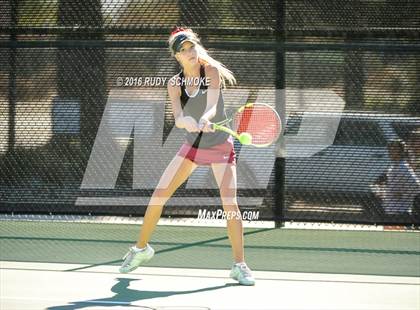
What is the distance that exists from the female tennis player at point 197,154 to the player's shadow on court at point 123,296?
0.15 meters

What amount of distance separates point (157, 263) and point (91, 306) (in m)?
1.60

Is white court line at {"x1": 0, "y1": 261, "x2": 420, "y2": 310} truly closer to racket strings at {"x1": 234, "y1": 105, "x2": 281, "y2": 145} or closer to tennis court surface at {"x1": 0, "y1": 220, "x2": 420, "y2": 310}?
tennis court surface at {"x1": 0, "y1": 220, "x2": 420, "y2": 310}

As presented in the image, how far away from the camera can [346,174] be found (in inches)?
320

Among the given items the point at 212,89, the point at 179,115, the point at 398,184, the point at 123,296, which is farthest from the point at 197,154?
the point at 398,184

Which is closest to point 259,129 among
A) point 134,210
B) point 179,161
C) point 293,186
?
point 179,161

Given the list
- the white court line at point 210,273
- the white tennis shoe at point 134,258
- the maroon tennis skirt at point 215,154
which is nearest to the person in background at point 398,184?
the white court line at point 210,273

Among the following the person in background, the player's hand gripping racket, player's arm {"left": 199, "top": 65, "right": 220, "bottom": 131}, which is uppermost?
the person in background

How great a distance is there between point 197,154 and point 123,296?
1.20 meters

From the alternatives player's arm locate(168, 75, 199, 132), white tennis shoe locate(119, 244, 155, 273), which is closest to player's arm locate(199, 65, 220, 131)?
player's arm locate(168, 75, 199, 132)

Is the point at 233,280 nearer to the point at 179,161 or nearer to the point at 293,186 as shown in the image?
the point at 179,161

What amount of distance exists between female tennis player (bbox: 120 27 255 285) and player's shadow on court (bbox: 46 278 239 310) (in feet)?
0.49

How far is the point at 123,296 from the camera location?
527cm

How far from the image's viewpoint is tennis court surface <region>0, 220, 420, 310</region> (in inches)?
202

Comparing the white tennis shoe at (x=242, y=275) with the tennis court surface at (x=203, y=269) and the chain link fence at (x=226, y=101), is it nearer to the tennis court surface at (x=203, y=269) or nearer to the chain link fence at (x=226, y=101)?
the tennis court surface at (x=203, y=269)
